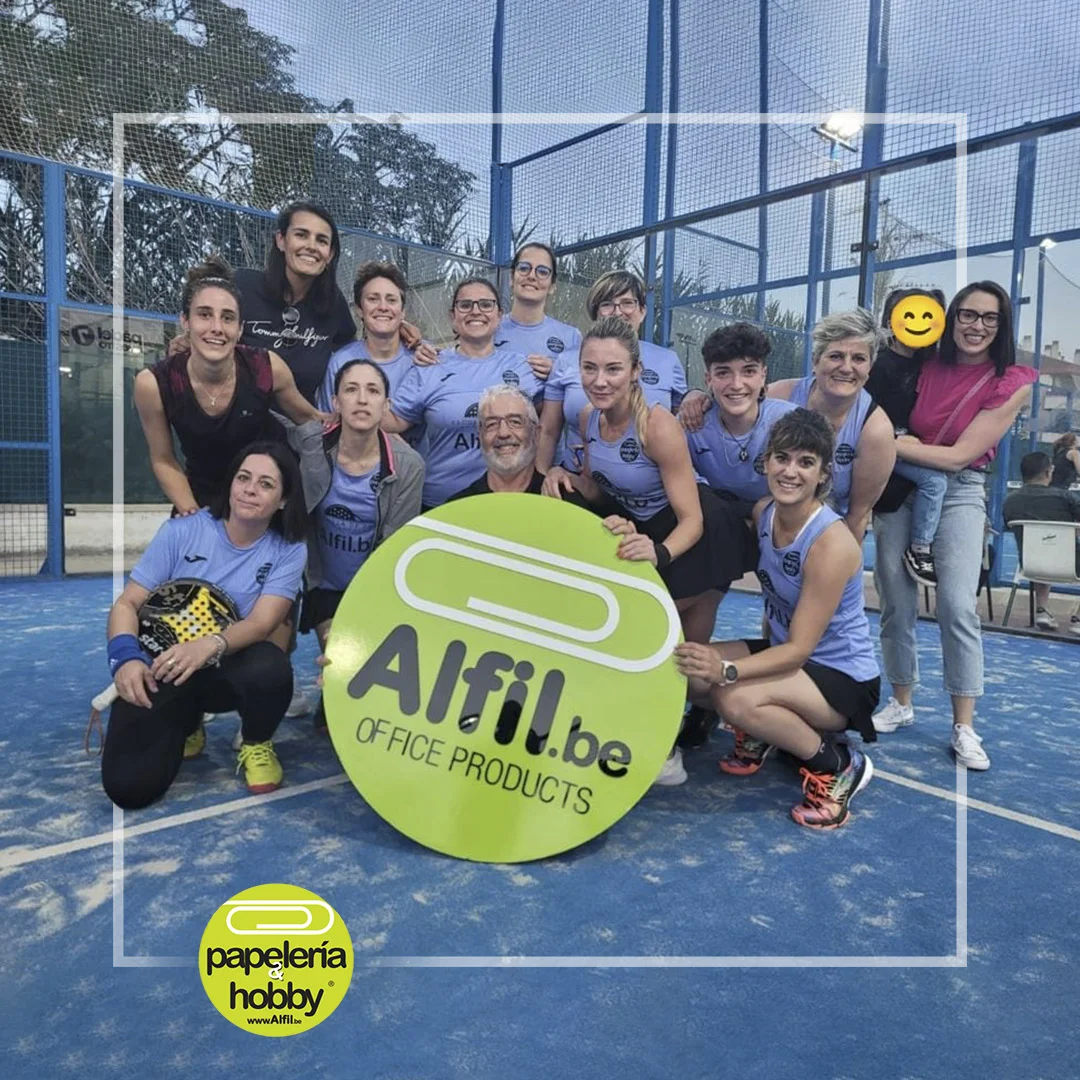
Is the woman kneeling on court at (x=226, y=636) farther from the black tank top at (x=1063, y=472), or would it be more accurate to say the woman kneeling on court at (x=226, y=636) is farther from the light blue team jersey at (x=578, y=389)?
the black tank top at (x=1063, y=472)

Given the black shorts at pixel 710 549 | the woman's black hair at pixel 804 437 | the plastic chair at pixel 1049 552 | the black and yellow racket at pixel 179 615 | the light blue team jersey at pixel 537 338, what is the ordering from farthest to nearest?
the plastic chair at pixel 1049 552, the light blue team jersey at pixel 537 338, the black shorts at pixel 710 549, the black and yellow racket at pixel 179 615, the woman's black hair at pixel 804 437

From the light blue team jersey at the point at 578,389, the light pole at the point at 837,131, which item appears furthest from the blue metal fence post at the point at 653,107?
the light blue team jersey at the point at 578,389

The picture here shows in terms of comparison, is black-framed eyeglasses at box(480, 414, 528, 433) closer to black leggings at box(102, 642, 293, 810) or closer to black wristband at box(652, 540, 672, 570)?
black wristband at box(652, 540, 672, 570)

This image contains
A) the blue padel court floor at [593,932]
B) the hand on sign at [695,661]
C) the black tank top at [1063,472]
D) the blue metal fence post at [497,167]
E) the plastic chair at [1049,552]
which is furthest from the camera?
the blue metal fence post at [497,167]

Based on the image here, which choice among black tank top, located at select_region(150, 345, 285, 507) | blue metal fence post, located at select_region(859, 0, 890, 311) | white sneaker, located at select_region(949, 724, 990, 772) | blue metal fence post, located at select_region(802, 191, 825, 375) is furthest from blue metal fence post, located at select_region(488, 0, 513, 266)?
white sneaker, located at select_region(949, 724, 990, 772)

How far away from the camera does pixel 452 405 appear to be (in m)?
2.97

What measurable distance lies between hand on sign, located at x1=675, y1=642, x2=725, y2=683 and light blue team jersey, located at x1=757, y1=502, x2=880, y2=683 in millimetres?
336

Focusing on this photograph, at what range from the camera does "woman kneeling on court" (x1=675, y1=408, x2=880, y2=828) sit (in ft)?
7.39

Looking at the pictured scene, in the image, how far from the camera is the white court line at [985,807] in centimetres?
233

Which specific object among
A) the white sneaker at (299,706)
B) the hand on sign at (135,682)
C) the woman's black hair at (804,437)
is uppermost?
the woman's black hair at (804,437)

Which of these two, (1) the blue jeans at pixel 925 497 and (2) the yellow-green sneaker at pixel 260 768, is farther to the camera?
(1) the blue jeans at pixel 925 497

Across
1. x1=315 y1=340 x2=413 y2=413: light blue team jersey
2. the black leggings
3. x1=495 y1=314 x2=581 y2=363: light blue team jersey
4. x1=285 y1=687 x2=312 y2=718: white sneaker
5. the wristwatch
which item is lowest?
x1=285 y1=687 x2=312 y2=718: white sneaker

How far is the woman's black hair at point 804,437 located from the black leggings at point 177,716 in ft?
5.38

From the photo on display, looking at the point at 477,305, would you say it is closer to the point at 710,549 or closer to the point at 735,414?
the point at 735,414
